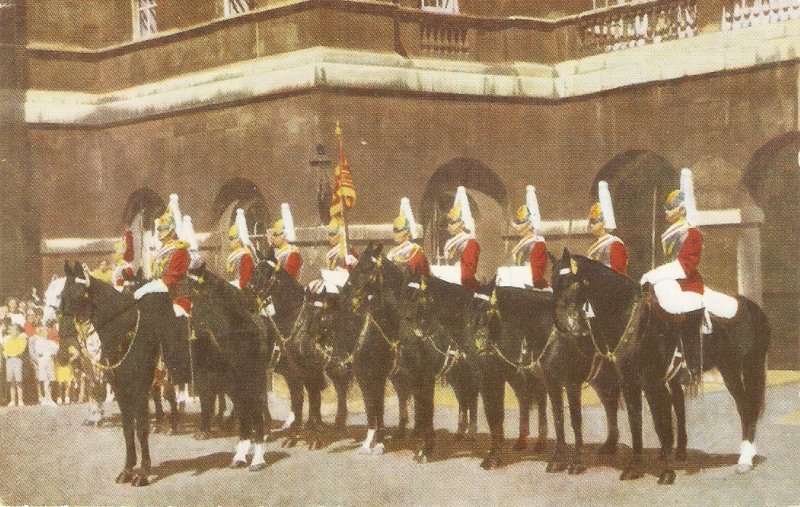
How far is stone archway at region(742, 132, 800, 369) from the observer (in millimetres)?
8773

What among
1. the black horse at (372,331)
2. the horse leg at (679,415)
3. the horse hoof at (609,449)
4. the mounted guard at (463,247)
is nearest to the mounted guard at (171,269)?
the black horse at (372,331)

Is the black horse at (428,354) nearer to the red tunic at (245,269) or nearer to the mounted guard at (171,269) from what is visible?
the red tunic at (245,269)

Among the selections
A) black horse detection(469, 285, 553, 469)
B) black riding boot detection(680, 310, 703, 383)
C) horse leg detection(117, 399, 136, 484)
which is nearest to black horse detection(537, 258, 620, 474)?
black horse detection(469, 285, 553, 469)

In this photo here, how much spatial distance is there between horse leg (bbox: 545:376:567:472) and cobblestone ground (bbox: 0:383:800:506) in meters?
0.10

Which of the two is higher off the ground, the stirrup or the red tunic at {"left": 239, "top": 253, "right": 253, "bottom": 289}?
the red tunic at {"left": 239, "top": 253, "right": 253, "bottom": 289}

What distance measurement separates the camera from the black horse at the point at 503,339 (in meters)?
8.14

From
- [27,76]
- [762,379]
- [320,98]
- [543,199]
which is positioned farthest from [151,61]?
[762,379]

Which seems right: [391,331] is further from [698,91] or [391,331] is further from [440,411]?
[698,91]

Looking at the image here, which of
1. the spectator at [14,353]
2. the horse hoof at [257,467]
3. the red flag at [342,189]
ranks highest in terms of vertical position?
the red flag at [342,189]

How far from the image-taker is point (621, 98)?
10.5m

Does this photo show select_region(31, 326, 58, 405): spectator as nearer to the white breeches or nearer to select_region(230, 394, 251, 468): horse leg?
select_region(230, 394, 251, 468): horse leg

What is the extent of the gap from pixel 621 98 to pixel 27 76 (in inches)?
218

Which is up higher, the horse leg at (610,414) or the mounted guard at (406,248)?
the mounted guard at (406,248)

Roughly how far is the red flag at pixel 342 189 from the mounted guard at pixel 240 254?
2.48ft
